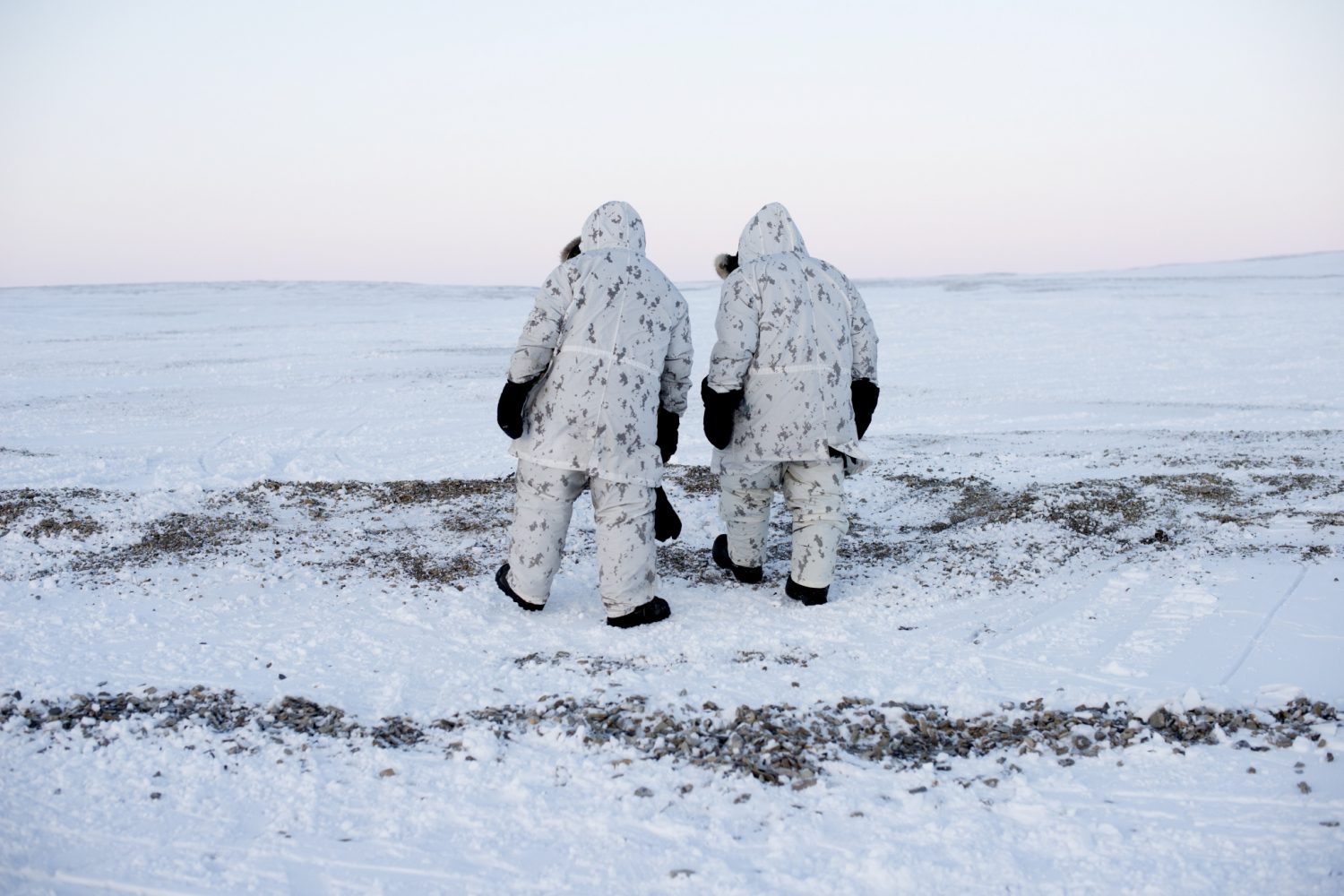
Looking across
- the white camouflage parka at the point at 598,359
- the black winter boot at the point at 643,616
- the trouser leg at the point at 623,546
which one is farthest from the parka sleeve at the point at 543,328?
the black winter boot at the point at 643,616

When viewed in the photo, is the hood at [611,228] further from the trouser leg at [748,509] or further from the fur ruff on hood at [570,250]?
the trouser leg at [748,509]

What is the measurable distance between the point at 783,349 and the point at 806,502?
733mm

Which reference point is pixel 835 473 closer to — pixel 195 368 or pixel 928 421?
pixel 928 421

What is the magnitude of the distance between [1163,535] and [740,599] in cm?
252

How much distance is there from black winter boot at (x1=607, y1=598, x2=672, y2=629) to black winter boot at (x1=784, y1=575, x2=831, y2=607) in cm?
64

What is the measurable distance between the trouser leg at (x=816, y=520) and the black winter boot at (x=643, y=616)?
26.7 inches

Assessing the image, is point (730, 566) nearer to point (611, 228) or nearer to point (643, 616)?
point (643, 616)

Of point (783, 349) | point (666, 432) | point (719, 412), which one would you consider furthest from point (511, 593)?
point (783, 349)

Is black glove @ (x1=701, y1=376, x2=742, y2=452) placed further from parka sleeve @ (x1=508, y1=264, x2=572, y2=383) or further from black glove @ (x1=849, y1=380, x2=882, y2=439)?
parka sleeve @ (x1=508, y1=264, x2=572, y2=383)

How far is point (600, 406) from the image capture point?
4.72m

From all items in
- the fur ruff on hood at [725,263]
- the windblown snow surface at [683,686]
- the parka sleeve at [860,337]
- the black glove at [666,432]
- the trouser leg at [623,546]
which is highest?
the fur ruff on hood at [725,263]

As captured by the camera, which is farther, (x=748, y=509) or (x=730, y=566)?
(x=730, y=566)

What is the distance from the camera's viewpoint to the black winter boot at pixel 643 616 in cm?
482

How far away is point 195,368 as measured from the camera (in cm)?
1617
